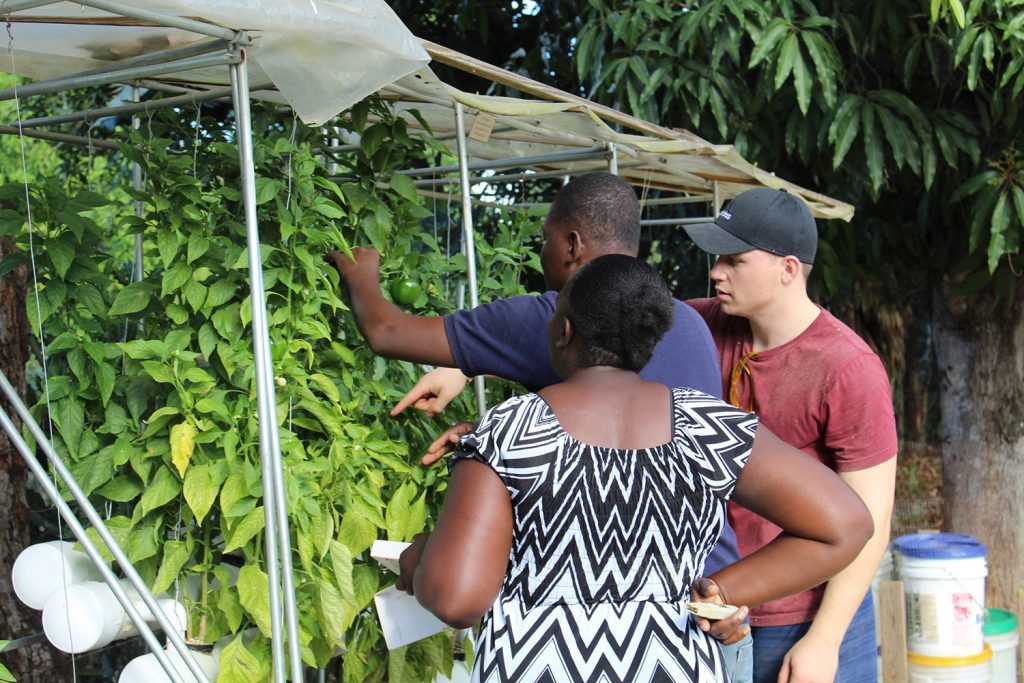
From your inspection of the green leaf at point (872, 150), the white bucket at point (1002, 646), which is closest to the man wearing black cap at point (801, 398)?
the green leaf at point (872, 150)

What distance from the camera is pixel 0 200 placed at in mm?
2607

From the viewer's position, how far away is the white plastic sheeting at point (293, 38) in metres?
1.89

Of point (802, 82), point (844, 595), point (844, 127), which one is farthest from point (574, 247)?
point (844, 127)

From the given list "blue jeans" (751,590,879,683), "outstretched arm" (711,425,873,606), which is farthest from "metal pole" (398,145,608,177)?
"outstretched arm" (711,425,873,606)

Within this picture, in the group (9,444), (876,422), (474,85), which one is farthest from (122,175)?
(876,422)

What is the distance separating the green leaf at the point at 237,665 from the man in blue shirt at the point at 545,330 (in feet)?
2.38

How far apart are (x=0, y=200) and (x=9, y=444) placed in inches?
43.6

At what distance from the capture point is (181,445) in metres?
2.29

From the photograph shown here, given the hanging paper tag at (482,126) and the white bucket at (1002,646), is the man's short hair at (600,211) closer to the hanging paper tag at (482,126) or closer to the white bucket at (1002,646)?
the hanging paper tag at (482,126)

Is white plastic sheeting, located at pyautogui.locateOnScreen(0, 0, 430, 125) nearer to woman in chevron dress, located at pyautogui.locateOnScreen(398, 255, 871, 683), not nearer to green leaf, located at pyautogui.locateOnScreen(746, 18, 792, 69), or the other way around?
woman in chevron dress, located at pyautogui.locateOnScreen(398, 255, 871, 683)

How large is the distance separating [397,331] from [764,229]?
77cm

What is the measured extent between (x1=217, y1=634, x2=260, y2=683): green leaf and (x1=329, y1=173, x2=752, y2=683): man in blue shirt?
73cm

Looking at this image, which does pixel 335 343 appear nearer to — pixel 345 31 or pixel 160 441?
pixel 160 441

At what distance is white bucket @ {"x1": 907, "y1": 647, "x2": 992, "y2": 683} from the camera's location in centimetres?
465
